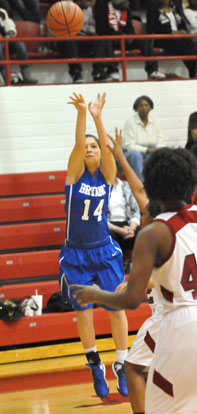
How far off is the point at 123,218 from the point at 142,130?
187cm

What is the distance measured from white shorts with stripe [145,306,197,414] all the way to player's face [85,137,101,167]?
233 cm

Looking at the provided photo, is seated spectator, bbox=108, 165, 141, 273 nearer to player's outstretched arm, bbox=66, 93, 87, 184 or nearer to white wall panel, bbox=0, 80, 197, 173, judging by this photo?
white wall panel, bbox=0, 80, 197, 173

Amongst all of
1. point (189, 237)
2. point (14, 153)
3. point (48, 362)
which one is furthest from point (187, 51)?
point (189, 237)

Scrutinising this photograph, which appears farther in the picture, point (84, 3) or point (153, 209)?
point (84, 3)

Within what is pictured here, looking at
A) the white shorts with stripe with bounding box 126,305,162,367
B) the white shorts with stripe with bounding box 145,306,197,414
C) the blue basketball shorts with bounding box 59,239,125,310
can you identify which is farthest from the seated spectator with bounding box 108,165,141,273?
the white shorts with stripe with bounding box 145,306,197,414

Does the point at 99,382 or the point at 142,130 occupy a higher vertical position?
the point at 142,130

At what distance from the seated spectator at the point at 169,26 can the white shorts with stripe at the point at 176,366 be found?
27.9ft

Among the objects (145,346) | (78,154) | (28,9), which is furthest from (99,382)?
(28,9)

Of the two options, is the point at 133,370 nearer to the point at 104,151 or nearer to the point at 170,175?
the point at 170,175

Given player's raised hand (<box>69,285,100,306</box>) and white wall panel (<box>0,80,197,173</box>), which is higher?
player's raised hand (<box>69,285,100,306</box>)

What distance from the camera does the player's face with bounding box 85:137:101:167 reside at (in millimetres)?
4840

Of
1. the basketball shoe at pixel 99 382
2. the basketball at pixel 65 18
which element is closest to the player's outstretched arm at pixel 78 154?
the basketball shoe at pixel 99 382

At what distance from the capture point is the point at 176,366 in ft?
8.41

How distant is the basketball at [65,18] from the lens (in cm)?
891
